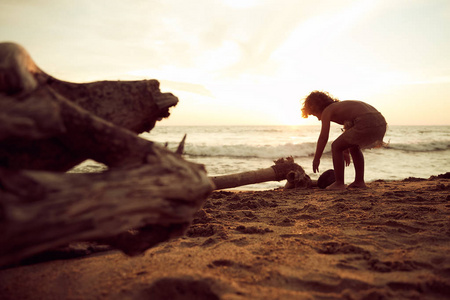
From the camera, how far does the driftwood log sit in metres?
1.01

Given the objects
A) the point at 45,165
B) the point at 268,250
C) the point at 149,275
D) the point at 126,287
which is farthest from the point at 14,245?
the point at 268,250

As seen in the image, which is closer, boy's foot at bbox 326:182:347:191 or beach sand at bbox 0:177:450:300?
beach sand at bbox 0:177:450:300

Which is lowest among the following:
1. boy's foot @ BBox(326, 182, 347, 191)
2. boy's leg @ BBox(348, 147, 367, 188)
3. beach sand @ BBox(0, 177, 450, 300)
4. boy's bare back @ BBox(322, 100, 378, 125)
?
beach sand @ BBox(0, 177, 450, 300)

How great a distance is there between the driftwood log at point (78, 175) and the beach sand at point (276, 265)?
Answer: 29 centimetres

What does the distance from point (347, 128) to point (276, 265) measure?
3.80 metres

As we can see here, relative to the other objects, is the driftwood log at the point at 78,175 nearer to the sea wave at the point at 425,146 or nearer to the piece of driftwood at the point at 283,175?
the piece of driftwood at the point at 283,175

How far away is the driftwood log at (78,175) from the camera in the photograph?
3.30 feet

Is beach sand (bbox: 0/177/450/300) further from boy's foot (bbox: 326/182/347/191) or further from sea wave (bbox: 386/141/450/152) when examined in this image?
sea wave (bbox: 386/141/450/152)

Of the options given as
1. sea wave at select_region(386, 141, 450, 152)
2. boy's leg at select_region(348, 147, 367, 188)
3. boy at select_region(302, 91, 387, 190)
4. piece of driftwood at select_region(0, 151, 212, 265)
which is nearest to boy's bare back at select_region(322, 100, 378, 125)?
boy at select_region(302, 91, 387, 190)

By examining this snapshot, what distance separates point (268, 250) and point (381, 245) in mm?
894

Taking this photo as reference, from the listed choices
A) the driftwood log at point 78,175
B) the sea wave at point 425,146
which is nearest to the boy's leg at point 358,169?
the driftwood log at point 78,175

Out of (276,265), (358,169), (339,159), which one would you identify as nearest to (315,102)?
(339,159)

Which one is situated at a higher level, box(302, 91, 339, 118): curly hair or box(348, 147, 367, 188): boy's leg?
box(302, 91, 339, 118): curly hair

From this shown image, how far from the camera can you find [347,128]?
503 centimetres
